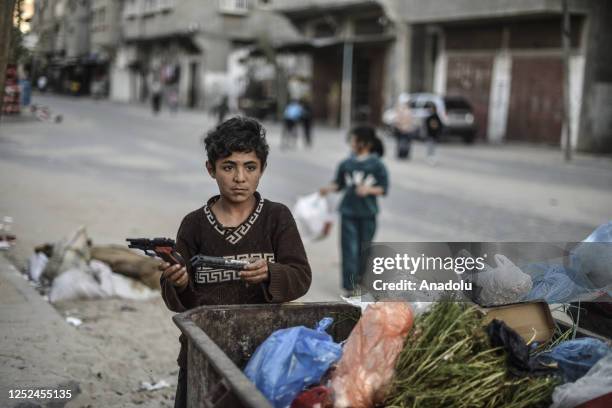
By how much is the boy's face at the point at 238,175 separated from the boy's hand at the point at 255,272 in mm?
285

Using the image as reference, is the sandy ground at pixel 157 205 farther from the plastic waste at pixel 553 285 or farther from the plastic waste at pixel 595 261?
the plastic waste at pixel 595 261

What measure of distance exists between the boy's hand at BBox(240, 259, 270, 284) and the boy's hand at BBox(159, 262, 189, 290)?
20 cm

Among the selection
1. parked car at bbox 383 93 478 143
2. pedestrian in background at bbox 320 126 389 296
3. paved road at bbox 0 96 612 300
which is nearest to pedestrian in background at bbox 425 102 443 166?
paved road at bbox 0 96 612 300

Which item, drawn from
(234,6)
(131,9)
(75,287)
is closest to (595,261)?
(75,287)

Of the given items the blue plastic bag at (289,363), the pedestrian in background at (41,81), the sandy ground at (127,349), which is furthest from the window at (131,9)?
the blue plastic bag at (289,363)

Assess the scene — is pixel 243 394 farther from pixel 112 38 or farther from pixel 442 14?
pixel 112 38

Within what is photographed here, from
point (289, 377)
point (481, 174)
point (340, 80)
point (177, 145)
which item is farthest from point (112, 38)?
point (289, 377)

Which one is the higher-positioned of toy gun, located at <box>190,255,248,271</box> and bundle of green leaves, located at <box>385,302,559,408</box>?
toy gun, located at <box>190,255,248,271</box>

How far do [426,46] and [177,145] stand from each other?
46.2 ft

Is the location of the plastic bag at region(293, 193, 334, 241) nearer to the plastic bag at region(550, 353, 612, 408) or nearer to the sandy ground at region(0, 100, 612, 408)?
the sandy ground at region(0, 100, 612, 408)

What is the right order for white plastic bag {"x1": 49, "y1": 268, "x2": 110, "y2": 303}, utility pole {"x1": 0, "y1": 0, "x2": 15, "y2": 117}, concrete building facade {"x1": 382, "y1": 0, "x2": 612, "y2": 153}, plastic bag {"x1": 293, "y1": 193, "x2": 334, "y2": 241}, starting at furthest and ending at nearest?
1. concrete building facade {"x1": 382, "y1": 0, "x2": 612, "y2": 153}
2. plastic bag {"x1": 293, "y1": 193, "x2": 334, "y2": 241}
3. white plastic bag {"x1": 49, "y1": 268, "x2": 110, "y2": 303}
4. utility pole {"x1": 0, "y1": 0, "x2": 15, "y2": 117}

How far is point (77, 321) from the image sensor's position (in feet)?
18.3

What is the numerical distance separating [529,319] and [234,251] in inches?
42.4

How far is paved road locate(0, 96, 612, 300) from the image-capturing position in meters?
9.50
